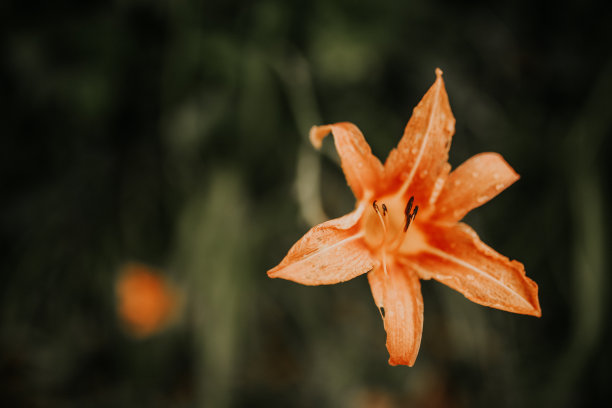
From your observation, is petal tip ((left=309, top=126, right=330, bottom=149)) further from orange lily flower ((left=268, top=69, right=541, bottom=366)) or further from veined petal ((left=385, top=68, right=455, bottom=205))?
veined petal ((left=385, top=68, right=455, bottom=205))

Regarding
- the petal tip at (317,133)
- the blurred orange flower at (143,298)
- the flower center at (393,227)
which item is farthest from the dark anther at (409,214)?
the blurred orange flower at (143,298)

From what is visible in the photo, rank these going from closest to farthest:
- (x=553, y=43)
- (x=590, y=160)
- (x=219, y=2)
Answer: (x=219, y=2), (x=590, y=160), (x=553, y=43)

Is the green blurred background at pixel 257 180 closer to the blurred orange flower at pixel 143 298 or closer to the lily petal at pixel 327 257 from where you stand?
the blurred orange flower at pixel 143 298

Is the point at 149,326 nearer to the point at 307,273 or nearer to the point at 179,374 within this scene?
the point at 179,374

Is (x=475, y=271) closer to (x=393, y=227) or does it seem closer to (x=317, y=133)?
(x=393, y=227)

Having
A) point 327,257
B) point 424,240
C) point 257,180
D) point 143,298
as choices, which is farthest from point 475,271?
point 143,298

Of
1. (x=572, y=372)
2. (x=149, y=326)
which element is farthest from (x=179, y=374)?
(x=572, y=372)
